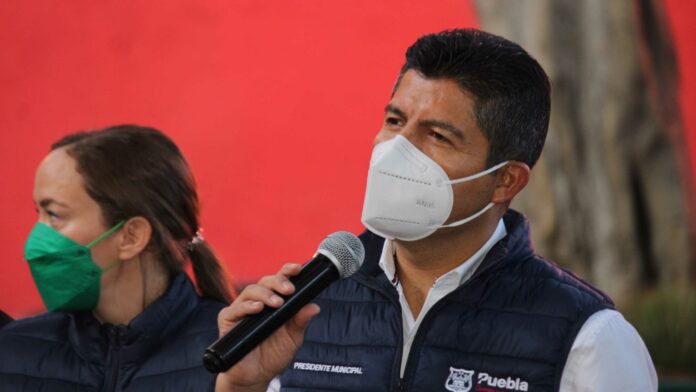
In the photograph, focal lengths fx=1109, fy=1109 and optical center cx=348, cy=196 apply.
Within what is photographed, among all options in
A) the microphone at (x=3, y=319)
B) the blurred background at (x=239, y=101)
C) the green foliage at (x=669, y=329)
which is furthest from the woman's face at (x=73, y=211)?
the green foliage at (x=669, y=329)

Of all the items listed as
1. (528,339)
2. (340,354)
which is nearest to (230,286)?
(340,354)

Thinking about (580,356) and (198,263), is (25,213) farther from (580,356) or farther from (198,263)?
(580,356)

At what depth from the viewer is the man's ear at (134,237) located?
10.3 feet

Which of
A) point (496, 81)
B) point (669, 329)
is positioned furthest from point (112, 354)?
point (669, 329)

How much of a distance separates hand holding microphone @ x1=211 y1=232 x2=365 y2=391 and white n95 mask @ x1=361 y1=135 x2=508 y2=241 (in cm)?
20

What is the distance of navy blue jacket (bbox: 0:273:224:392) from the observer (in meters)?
2.97

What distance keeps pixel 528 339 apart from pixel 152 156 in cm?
132

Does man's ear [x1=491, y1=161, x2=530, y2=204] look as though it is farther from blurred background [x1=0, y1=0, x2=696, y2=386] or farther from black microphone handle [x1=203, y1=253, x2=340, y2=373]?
blurred background [x1=0, y1=0, x2=696, y2=386]

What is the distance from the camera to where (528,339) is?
2.37 m

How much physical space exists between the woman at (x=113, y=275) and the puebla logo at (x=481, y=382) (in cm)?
82

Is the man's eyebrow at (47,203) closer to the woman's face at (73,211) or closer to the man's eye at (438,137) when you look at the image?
the woman's face at (73,211)

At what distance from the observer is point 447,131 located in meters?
2.42

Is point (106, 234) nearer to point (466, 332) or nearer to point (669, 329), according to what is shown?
point (466, 332)

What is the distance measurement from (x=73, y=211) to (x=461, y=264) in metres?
1.21
